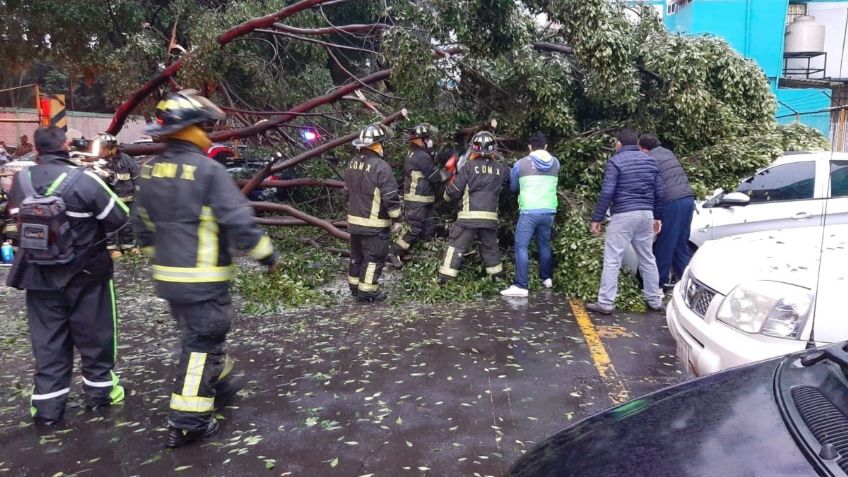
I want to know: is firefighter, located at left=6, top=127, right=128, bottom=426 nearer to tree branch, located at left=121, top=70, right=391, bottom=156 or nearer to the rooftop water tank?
tree branch, located at left=121, top=70, right=391, bottom=156

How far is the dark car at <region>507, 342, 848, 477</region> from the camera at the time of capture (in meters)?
1.61

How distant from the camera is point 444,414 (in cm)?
400

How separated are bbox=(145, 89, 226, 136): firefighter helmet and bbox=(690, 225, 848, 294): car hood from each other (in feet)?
10.4

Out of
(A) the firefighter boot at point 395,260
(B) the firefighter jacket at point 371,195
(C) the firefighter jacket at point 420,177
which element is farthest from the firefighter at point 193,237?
(A) the firefighter boot at point 395,260

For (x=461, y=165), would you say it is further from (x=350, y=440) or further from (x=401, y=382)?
(x=350, y=440)

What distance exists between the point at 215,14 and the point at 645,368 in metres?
8.18

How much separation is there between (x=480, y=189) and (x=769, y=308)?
12.8ft

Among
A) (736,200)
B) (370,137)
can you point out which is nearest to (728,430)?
(736,200)

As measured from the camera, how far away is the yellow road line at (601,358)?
4.27 m

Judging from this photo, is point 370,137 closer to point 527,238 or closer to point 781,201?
point 527,238

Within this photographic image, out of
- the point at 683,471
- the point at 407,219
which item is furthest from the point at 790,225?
the point at 683,471

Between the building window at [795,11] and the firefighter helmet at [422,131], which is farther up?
the building window at [795,11]

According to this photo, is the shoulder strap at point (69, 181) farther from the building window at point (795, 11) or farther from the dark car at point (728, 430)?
the building window at point (795, 11)

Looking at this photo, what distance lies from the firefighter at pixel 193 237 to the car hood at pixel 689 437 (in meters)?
2.16
